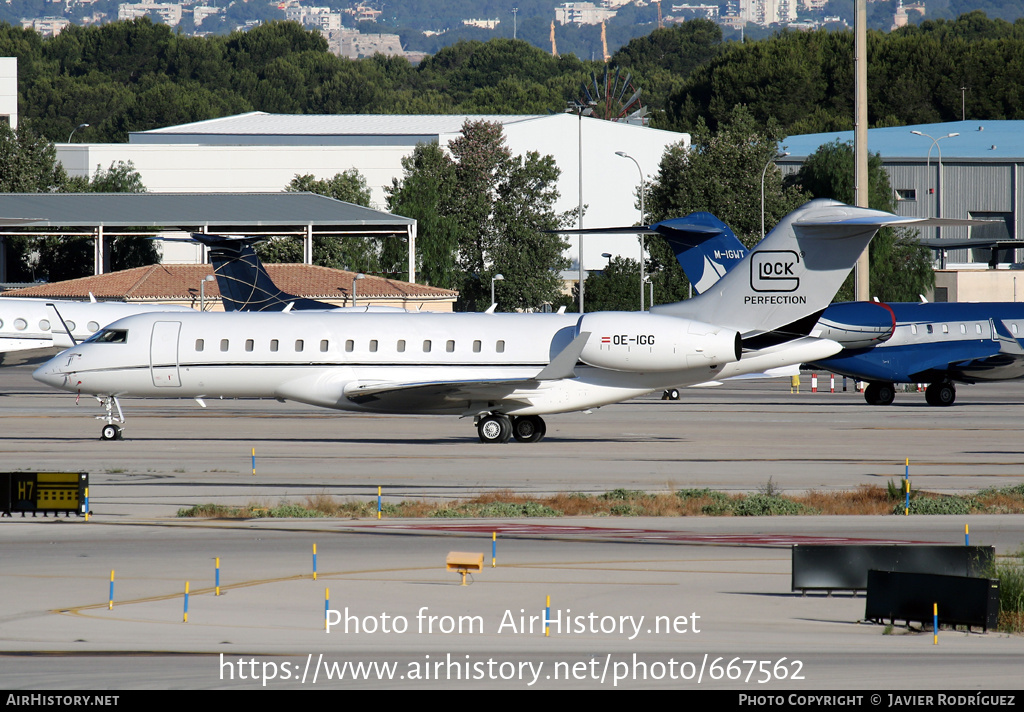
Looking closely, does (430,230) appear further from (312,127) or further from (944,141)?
(944,141)

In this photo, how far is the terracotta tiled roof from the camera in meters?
68.2

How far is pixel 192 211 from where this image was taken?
257 feet

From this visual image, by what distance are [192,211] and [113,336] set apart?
4833 centimetres

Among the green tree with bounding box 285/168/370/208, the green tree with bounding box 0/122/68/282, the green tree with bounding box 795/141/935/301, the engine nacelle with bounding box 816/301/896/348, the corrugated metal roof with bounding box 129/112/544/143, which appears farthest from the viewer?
the corrugated metal roof with bounding box 129/112/544/143

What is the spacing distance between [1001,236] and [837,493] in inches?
3369

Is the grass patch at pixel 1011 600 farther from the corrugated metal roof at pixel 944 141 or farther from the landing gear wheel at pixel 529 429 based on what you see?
the corrugated metal roof at pixel 944 141

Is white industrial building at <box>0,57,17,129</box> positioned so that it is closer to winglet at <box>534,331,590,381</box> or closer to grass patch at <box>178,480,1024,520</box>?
winglet at <box>534,331,590,381</box>

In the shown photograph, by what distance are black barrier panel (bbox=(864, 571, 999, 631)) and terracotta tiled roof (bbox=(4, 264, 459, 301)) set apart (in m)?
57.5

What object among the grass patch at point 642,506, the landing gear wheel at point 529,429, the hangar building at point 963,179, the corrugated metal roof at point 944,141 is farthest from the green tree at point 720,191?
the grass patch at point 642,506

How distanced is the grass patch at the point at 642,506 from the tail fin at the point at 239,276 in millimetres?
23979

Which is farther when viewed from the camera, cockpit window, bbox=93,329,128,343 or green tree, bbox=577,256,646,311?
green tree, bbox=577,256,646,311

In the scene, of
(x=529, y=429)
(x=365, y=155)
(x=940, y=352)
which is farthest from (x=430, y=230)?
(x=529, y=429)

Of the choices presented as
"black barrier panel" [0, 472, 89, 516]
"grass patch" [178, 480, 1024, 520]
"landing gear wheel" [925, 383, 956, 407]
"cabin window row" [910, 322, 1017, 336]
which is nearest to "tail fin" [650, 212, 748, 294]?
"cabin window row" [910, 322, 1017, 336]

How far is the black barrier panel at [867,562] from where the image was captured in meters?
13.7
